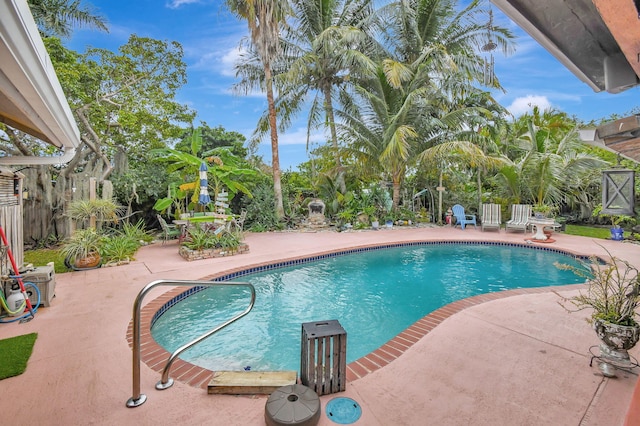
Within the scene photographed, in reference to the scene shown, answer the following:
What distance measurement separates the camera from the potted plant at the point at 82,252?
20.9 feet

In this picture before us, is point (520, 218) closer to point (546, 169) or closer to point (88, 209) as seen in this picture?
point (546, 169)

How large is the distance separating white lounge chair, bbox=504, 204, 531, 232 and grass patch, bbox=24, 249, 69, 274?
1319cm

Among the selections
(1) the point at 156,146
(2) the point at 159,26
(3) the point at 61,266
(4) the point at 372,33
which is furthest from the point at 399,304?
(2) the point at 159,26

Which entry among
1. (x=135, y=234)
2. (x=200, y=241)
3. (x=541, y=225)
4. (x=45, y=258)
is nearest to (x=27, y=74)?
(x=200, y=241)

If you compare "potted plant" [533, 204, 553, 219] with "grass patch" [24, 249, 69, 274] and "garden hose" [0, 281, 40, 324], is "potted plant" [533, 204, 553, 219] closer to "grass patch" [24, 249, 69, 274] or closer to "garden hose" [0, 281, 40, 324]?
"garden hose" [0, 281, 40, 324]

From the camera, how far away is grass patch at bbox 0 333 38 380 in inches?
111

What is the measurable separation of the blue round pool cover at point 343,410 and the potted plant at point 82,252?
21.3ft

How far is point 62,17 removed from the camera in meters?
12.3

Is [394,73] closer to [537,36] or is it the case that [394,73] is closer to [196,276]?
[196,276]

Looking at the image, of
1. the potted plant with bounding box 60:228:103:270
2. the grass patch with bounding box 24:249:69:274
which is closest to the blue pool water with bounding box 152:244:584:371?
the potted plant with bounding box 60:228:103:270

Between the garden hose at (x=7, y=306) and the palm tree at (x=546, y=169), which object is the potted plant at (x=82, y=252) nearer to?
the garden hose at (x=7, y=306)

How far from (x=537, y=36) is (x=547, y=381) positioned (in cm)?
277

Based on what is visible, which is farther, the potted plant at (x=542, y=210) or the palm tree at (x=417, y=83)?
the palm tree at (x=417, y=83)

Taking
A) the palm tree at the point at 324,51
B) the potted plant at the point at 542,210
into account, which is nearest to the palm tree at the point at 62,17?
the palm tree at the point at 324,51
